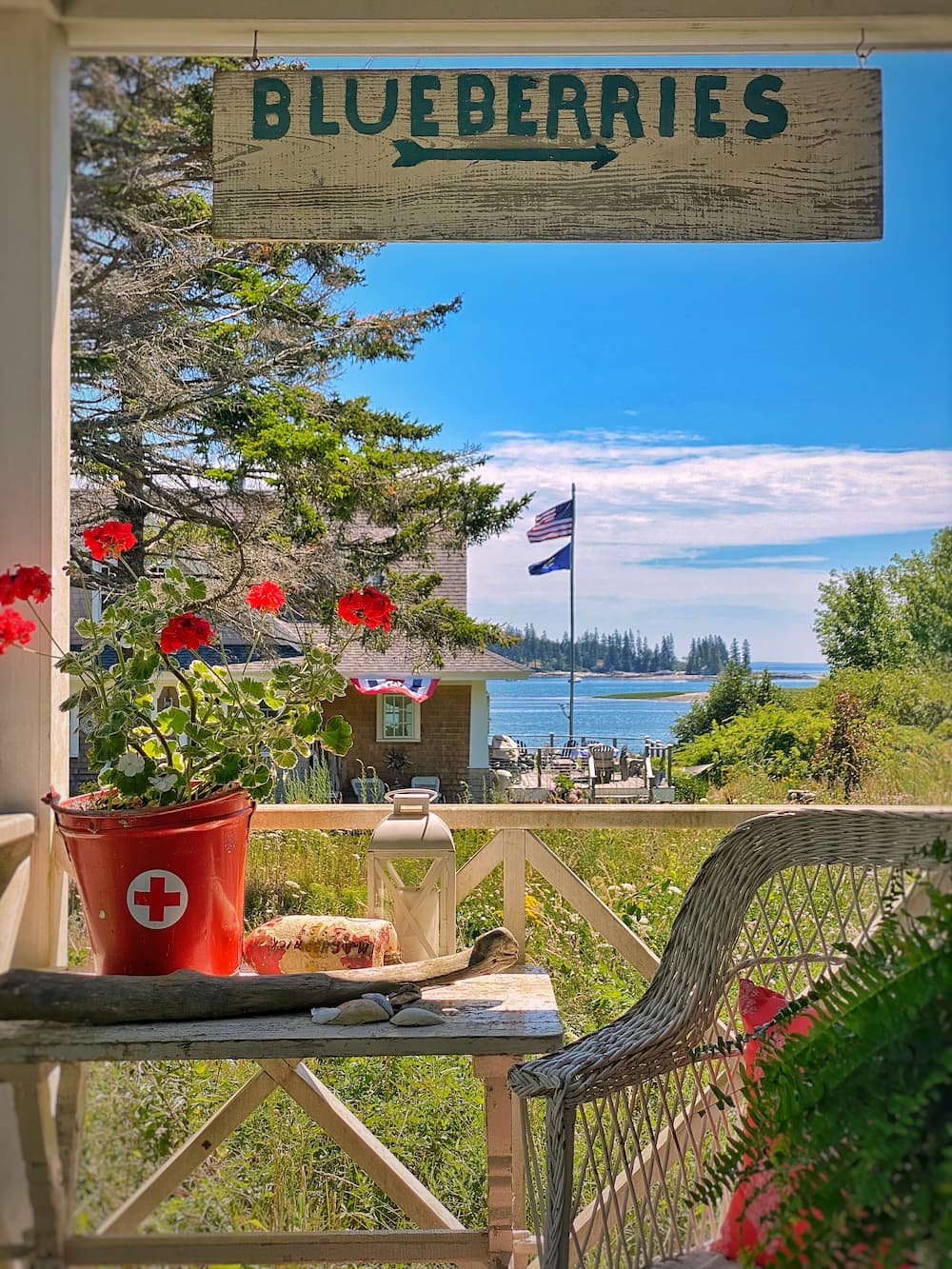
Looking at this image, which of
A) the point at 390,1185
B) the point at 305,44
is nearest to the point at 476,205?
the point at 305,44

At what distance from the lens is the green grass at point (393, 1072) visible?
7.40ft

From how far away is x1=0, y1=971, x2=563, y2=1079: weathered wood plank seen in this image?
63.6 inches

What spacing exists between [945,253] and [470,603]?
1.59 m

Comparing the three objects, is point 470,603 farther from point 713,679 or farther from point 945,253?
point 945,253

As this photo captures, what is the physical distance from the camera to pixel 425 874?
2.12 m

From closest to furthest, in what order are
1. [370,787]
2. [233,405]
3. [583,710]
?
[370,787] < [583,710] < [233,405]

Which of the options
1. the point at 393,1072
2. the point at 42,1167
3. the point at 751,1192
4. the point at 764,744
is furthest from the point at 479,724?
the point at 751,1192

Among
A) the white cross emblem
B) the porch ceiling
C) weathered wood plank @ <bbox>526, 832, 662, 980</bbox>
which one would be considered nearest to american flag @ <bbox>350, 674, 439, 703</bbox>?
weathered wood plank @ <bbox>526, 832, 662, 980</bbox>

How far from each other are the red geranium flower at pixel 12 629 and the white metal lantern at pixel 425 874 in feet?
2.43

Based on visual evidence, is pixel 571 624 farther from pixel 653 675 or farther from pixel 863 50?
pixel 863 50

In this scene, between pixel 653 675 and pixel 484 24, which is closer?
pixel 484 24

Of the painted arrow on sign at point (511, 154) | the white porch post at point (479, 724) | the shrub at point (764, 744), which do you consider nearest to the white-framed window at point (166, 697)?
the white porch post at point (479, 724)

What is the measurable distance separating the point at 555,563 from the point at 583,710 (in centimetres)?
41

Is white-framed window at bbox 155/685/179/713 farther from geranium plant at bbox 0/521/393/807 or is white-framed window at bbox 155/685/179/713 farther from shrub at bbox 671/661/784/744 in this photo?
shrub at bbox 671/661/784/744
